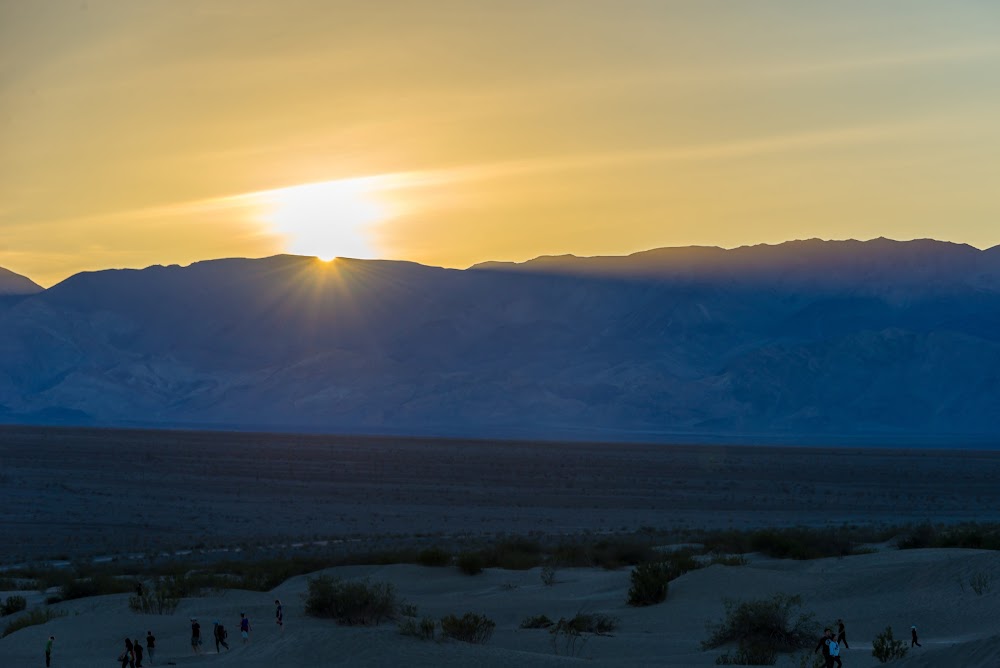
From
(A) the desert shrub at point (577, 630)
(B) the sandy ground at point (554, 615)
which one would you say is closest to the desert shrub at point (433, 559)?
(B) the sandy ground at point (554, 615)

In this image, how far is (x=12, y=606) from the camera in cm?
2678

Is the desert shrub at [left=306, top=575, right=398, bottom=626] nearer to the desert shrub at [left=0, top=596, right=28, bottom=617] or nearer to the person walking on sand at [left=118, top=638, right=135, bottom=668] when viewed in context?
the person walking on sand at [left=118, top=638, right=135, bottom=668]

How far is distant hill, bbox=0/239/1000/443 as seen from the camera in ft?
524

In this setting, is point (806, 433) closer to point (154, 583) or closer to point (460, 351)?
point (460, 351)

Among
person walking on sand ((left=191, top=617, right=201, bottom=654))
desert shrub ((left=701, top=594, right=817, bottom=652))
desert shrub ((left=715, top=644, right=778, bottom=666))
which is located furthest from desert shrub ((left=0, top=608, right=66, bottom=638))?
desert shrub ((left=715, top=644, right=778, bottom=666))

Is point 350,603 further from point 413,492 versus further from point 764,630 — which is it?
point 413,492

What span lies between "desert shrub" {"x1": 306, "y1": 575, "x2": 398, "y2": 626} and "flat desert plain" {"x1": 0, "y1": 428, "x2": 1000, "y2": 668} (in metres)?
0.66

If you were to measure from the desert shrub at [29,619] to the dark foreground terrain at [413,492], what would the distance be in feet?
40.3

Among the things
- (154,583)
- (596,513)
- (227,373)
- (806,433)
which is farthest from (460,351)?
(154,583)

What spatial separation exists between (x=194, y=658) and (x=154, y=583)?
8955 millimetres

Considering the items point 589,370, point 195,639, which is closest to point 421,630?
point 195,639

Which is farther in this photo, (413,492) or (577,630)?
(413,492)

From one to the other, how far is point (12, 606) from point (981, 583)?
1967cm

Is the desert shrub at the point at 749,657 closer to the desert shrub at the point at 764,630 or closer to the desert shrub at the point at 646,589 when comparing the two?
the desert shrub at the point at 764,630
